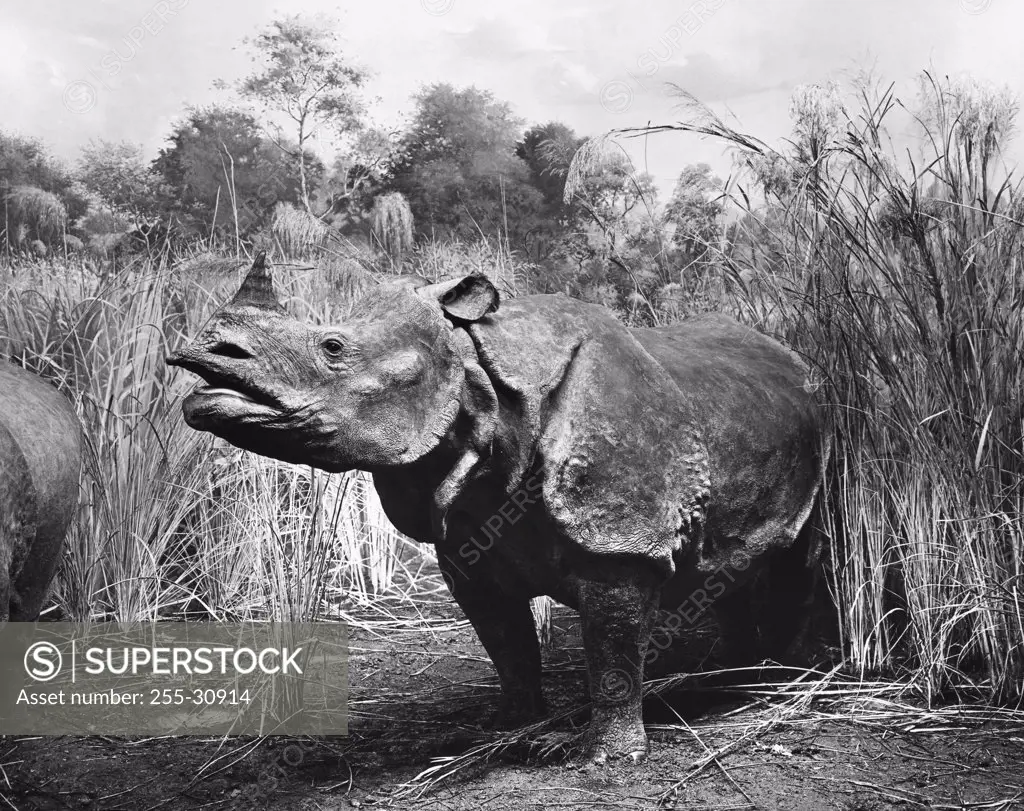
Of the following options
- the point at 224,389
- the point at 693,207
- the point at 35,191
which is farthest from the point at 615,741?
the point at 35,191

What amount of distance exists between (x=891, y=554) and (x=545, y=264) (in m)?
4.92

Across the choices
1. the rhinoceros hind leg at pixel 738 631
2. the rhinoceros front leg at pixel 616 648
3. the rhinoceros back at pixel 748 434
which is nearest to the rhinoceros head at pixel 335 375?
the rhinoceros front leg at pixel 616 648

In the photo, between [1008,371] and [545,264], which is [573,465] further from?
[545,264]

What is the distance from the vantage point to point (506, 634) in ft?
9.43

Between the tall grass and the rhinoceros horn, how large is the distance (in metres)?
1.54

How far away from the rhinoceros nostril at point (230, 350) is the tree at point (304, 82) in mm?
8095

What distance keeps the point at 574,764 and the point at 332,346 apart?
1.22m

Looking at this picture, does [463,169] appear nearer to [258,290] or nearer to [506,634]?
[506,634]

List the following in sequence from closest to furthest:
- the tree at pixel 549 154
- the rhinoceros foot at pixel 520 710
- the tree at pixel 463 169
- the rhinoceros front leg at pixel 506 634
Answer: the rhinoceros front leg at pixel 506 634 → the rhinoceros foot at pixel 520 710 → the tree at pixel 549 154 → the tree at pixel 463 169

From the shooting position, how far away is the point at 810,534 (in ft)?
10.5

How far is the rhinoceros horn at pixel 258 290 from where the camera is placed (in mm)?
2182

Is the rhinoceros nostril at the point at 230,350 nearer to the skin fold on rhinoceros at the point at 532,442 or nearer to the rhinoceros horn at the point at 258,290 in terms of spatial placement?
the skin fold on rhinoceros at the point at 532,442

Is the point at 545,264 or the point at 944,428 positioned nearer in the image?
Result: the point at 944,428

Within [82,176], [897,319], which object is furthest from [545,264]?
[897,319]
